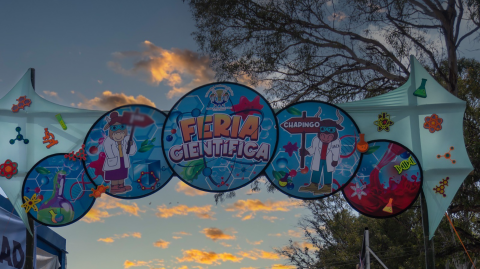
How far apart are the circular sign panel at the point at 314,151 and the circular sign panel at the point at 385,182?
0.59 ft

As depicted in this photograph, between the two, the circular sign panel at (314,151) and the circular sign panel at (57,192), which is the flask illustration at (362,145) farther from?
the circular sign panel at (57,192)

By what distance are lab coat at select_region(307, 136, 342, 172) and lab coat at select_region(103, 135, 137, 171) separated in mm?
2637

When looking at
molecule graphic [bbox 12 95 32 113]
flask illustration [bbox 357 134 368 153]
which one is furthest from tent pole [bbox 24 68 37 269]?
flask illustration [bbox 357 134 368 153]

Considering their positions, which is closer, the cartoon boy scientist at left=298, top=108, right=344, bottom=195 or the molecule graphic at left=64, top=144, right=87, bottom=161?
the cartoon boy scientist at left=298, top=108, right=344, bottom=195

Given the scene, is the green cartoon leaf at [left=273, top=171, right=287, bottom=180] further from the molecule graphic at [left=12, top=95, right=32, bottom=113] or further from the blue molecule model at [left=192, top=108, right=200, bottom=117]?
the molecule graphic at [left=12, top=95, right=32, bottom=113]

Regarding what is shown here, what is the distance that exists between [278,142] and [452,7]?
7.04m

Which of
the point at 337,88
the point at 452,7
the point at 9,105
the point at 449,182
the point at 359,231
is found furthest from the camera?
the point at 359,231

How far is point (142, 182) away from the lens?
6.83 metres

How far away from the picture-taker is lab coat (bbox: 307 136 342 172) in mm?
6723

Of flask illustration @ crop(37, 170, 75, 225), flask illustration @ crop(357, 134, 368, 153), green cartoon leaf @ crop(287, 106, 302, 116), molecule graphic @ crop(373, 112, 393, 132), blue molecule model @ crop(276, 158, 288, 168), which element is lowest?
flask illustration @ crop(37, 170, 75, 225)

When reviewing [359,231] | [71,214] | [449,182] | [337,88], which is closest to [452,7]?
[337,88]

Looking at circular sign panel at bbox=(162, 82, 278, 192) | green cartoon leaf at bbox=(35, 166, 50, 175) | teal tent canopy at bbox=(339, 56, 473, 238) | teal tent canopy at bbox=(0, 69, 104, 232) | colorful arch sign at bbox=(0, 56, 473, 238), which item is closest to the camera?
teal tent canopy at bbox=(339, 56, 473, 238)

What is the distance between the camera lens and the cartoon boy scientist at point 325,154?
668 centimetres

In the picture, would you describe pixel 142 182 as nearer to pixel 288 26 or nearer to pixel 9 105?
pixel 9 105
